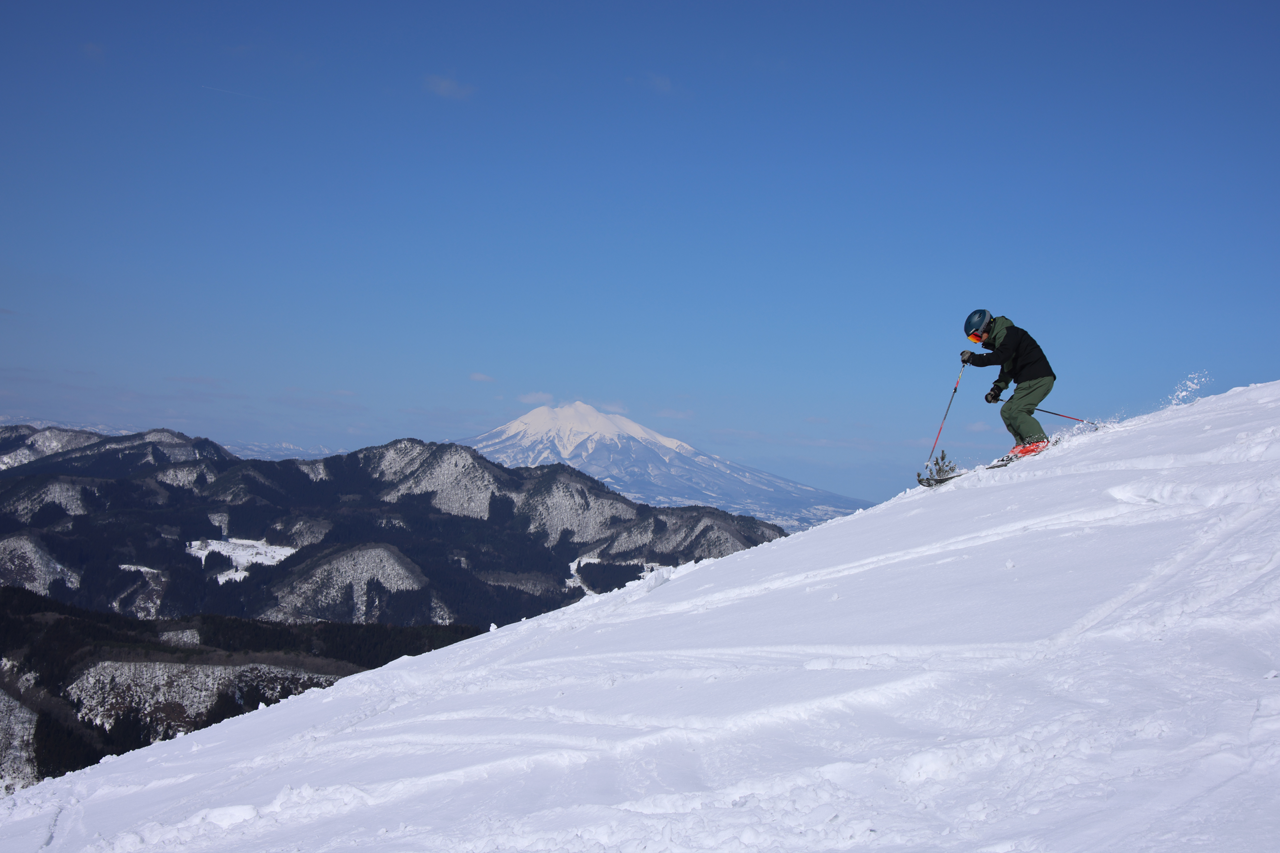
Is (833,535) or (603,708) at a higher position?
(833,535)

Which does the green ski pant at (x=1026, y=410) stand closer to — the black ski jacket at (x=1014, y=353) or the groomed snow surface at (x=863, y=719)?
the black ski jacket at (x=1014, y=353)

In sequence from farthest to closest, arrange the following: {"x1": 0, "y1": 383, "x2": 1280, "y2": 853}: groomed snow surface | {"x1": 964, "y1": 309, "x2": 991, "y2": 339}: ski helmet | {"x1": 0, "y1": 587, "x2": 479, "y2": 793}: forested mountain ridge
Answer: {"x1": 0, "y1": 587, "x2": 479, "y2": 793}: forested mountain ridge
{"x1": 964, "y1": 309, "x2": 991, "y2": 339}: ski helmet
{"x1": 0, "y1": 383, "x2": 1280, "y2": 853}: groomed snow surface

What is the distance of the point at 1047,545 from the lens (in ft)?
32.0

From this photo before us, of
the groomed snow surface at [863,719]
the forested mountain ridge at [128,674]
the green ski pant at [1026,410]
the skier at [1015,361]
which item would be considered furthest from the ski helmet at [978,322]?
the forested mountain ridge at [128,674]

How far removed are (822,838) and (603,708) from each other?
3.84 m

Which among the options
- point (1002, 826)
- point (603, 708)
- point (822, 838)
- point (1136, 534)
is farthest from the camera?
point (1136, 534)

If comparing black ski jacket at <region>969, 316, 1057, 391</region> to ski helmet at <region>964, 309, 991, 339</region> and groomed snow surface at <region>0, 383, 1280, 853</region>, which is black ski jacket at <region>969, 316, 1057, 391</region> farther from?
groomed snow surface at <region>0, 383, 1280, 853</region>

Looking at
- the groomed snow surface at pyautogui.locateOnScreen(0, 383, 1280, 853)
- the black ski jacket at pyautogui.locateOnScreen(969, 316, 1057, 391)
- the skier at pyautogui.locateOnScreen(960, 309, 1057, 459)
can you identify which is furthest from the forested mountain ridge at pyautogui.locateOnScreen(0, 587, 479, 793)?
the black ski jacket at pyautogui.locateOnScreen(969, 316, 1057, 391)

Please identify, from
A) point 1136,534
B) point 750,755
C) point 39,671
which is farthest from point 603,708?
point 39,671

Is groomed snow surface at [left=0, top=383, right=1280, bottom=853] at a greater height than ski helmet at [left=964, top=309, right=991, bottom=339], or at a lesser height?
lesser

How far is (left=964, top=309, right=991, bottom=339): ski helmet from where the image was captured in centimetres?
1630

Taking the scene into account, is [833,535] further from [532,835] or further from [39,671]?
[39,671]

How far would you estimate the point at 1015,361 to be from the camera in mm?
16516

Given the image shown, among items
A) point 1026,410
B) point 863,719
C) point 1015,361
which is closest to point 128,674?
point 1026,410
